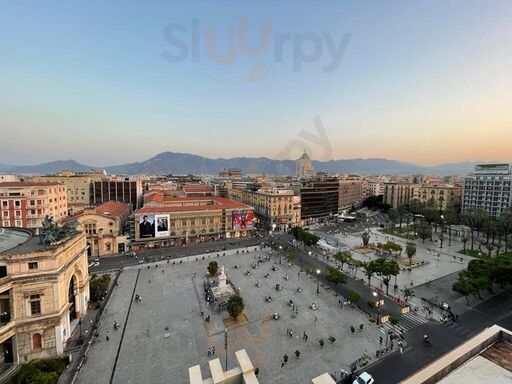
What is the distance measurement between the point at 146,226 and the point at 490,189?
384ft

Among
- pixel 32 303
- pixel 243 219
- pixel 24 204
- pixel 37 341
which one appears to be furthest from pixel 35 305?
pixel 243 219

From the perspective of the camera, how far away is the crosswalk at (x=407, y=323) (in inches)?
1374

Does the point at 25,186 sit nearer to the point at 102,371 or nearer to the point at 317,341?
the point at 102,371

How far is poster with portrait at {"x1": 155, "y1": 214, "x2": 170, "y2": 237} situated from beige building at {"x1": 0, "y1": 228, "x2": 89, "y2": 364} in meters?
38.8

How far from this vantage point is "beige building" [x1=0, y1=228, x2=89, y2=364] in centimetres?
2881

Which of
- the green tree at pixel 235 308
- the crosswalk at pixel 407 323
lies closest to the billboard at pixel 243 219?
the green tree at pixel 235 308

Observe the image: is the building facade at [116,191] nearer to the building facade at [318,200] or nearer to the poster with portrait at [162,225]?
the poster with portrait at [162,225]

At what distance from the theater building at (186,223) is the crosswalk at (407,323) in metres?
54.6

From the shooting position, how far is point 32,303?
1177 inches

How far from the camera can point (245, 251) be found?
7050 cm

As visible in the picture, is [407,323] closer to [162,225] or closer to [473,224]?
[473,224]

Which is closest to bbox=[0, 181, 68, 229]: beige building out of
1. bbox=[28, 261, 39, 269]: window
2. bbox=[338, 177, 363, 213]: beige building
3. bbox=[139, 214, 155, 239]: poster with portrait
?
bbox=[139, 214, 155, 239]: poster with portrait

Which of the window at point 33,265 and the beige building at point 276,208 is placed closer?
the window at point 33,265

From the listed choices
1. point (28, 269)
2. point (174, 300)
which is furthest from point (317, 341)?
point (28, 269)
